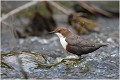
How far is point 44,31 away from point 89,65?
379 cm

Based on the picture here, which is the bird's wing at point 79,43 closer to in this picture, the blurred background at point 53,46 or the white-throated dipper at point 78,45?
the white-throated dipper at point 78,45

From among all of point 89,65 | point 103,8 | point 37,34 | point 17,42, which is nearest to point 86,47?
point 89,65

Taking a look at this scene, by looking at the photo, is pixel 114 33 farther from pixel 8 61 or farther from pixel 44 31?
pixel 8 61

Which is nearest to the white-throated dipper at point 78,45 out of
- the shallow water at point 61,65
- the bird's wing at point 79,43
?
the bird's wing at point 79,43

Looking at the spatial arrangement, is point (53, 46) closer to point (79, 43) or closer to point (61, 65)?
point (79, 43)

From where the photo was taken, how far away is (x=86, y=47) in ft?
16.9

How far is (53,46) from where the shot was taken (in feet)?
22.0

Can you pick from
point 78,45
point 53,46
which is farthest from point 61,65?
point 53,46

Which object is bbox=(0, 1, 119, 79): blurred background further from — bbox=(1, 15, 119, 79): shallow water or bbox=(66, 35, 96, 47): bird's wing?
bbox=(66, 35, 96, 47): bird's wing

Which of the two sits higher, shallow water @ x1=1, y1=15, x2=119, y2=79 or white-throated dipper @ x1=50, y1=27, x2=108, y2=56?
white-throated dipper @ x1=50, y1=27, x2=108, y2=56

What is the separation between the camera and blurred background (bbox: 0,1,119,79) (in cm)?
479

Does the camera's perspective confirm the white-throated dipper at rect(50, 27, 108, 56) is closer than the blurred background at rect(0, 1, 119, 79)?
No

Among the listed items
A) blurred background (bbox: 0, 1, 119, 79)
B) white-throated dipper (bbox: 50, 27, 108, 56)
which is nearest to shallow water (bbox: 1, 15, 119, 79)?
blurred background (bbox: 0, 1, 119, 79)

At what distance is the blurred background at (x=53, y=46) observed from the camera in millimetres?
4793
